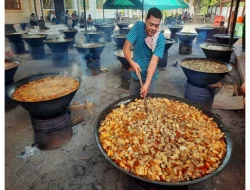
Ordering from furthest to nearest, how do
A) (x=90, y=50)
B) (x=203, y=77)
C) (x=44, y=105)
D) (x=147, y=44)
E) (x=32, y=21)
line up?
(x=32, y=21) → (x=90, y=50) → (x=203, y=77) → (x=147, y=44) → (x=44, y=105)

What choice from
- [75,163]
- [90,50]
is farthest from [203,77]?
[90,50]

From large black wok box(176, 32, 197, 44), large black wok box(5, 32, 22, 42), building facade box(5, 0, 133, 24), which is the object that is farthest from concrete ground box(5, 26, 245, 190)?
building facade box(5, 0, 133, 24)

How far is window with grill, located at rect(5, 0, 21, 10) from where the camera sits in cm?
1759

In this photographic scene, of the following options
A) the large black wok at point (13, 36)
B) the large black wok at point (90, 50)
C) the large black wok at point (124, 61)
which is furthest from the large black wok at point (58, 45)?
the large black wok at point (124, 61)

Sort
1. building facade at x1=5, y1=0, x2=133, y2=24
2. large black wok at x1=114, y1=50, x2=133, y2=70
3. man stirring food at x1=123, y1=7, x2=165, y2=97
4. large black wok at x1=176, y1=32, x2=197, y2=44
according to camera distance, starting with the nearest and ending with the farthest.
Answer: man stirring food at x1=123, y1=7, x2=165, y2=97 < large black wok at x1=114, y1=50, x2=133, y2=70 < large black wok at x1=176, y1=32, x2=197, y2=44 < building facade at x1=5, y1=0, x2=133, y2=24

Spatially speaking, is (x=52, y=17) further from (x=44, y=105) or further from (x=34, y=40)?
(x=44, y=105)

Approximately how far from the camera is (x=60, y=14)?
22594 millimetres

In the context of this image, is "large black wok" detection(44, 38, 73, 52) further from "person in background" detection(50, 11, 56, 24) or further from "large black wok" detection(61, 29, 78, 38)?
"person in background" detection(50, 11, 56, 24)

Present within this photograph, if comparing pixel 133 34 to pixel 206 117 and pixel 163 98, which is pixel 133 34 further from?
pixel 206 117

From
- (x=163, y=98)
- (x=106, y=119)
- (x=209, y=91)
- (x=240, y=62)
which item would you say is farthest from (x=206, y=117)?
(x=240, y=62)

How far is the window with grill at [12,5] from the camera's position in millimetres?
17594

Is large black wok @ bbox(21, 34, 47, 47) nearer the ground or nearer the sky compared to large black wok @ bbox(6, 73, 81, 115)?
nearer the sky

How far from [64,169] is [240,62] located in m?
9.16

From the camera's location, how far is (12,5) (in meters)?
18.0
